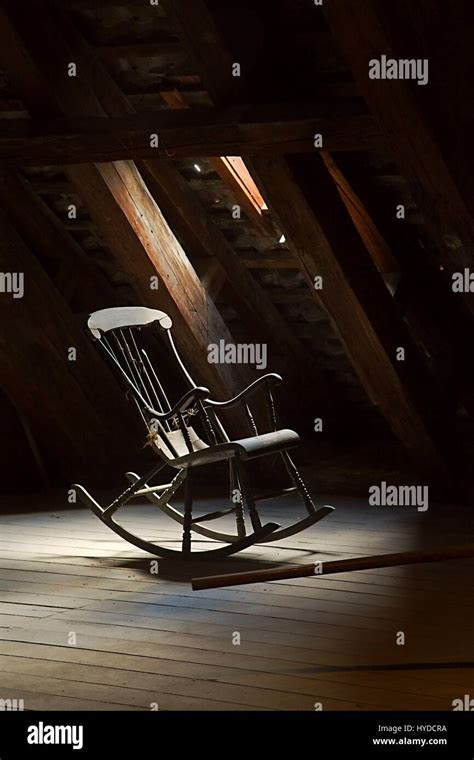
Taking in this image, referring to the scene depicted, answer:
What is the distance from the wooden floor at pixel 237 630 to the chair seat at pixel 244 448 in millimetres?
420

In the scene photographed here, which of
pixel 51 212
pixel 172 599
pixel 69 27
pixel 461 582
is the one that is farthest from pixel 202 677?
pixel 51 212

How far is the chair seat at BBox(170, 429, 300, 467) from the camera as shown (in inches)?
182

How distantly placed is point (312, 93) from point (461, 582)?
207 centimetres

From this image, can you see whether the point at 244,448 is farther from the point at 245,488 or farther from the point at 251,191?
the point at 251,191

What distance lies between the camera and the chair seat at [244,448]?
462 cm

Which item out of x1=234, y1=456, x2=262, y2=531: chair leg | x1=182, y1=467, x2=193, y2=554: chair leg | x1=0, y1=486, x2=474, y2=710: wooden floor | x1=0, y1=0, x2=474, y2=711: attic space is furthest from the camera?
x1=182, y1=467, x2=193, y2=554: chair leg

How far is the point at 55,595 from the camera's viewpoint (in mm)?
4215

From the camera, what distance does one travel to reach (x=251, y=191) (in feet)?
19.1

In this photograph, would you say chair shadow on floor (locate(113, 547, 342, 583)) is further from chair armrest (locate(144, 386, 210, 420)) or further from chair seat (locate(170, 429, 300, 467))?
chair armrest (locate(144, 386, 210, 420))

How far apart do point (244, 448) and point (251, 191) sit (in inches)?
66.6

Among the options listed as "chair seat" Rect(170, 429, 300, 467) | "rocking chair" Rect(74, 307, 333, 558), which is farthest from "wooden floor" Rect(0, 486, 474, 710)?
"chair seat" Rect(170, 429, 300, 467)

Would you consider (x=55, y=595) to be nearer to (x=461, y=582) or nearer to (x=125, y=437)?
(x=461, y=582)

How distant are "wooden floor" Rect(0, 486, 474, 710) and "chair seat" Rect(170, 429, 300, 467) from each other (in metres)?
0.42

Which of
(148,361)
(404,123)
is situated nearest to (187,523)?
(148,361)
